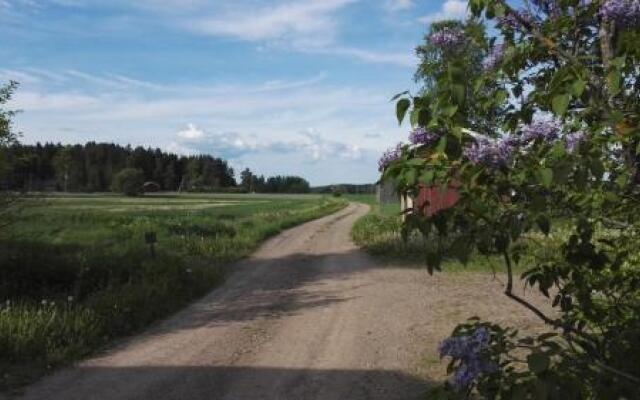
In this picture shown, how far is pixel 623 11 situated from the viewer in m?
3.05

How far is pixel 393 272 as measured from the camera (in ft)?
58.1

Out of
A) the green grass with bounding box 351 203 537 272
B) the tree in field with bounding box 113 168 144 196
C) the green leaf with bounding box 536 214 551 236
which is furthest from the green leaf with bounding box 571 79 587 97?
the tree in field with bounding box 113 168 144 196

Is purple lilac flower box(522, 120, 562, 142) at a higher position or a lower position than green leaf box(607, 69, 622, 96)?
lower

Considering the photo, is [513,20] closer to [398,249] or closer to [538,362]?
[538,362]

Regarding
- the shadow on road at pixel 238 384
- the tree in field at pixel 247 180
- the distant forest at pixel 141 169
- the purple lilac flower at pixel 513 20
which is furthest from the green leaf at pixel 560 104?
the tree in field at pixel 247 180

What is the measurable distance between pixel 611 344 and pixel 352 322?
803 cm

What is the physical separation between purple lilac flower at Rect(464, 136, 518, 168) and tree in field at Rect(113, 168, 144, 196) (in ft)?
330

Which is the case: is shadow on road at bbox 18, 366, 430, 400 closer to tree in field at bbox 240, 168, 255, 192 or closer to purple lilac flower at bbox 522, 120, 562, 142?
purple lilac flower at bbox 522, 120, 562, 142

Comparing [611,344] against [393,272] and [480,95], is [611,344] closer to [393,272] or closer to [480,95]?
[480,95]

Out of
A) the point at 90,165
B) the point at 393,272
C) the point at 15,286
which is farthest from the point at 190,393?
the point at 90,165

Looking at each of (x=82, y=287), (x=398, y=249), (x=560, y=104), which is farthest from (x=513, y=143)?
(x=398, y=249)

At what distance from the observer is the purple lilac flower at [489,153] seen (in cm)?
256

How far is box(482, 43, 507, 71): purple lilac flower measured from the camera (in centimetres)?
375

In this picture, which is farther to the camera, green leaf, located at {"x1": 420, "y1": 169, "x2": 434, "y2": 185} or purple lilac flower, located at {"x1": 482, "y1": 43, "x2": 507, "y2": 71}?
purple lilac flower, located at {"x1": 482, "y1": 43, "x2": 507, "y2": 71}
